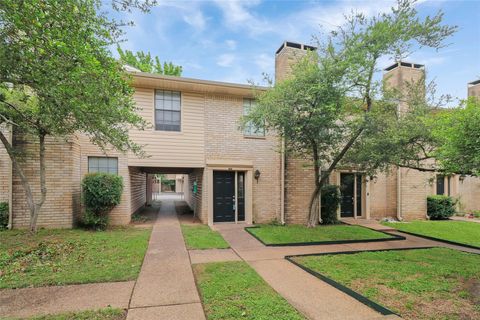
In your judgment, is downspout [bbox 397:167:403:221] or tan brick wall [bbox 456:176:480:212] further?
tan brick wall [bbox 456:176:480:212]

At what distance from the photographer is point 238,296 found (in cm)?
365

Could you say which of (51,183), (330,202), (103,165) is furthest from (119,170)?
(330,202)

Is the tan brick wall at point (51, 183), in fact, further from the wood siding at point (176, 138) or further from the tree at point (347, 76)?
the tree at point (347, 76)

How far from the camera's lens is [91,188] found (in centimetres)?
784

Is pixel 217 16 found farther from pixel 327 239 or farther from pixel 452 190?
pixel 452 190

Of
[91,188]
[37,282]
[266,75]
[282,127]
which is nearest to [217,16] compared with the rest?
[266,75]

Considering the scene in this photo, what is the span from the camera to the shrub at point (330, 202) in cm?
1014

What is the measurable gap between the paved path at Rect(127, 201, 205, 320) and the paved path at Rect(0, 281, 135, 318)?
0.24 metres

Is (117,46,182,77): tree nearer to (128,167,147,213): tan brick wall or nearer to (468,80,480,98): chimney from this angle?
(128,167,147,213): tan brick wall

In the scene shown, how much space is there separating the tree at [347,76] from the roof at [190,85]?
6.50ft

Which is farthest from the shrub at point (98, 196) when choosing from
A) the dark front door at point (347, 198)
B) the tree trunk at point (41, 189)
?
the dark front door at point (347, 198)

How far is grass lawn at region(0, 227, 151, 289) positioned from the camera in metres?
4.29

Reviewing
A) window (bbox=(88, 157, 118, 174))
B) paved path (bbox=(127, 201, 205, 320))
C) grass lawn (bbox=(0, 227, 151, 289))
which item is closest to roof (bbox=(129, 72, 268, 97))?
window (bbox=(88, 157, 118, 174))

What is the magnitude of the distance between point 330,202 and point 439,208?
6.46 meters
